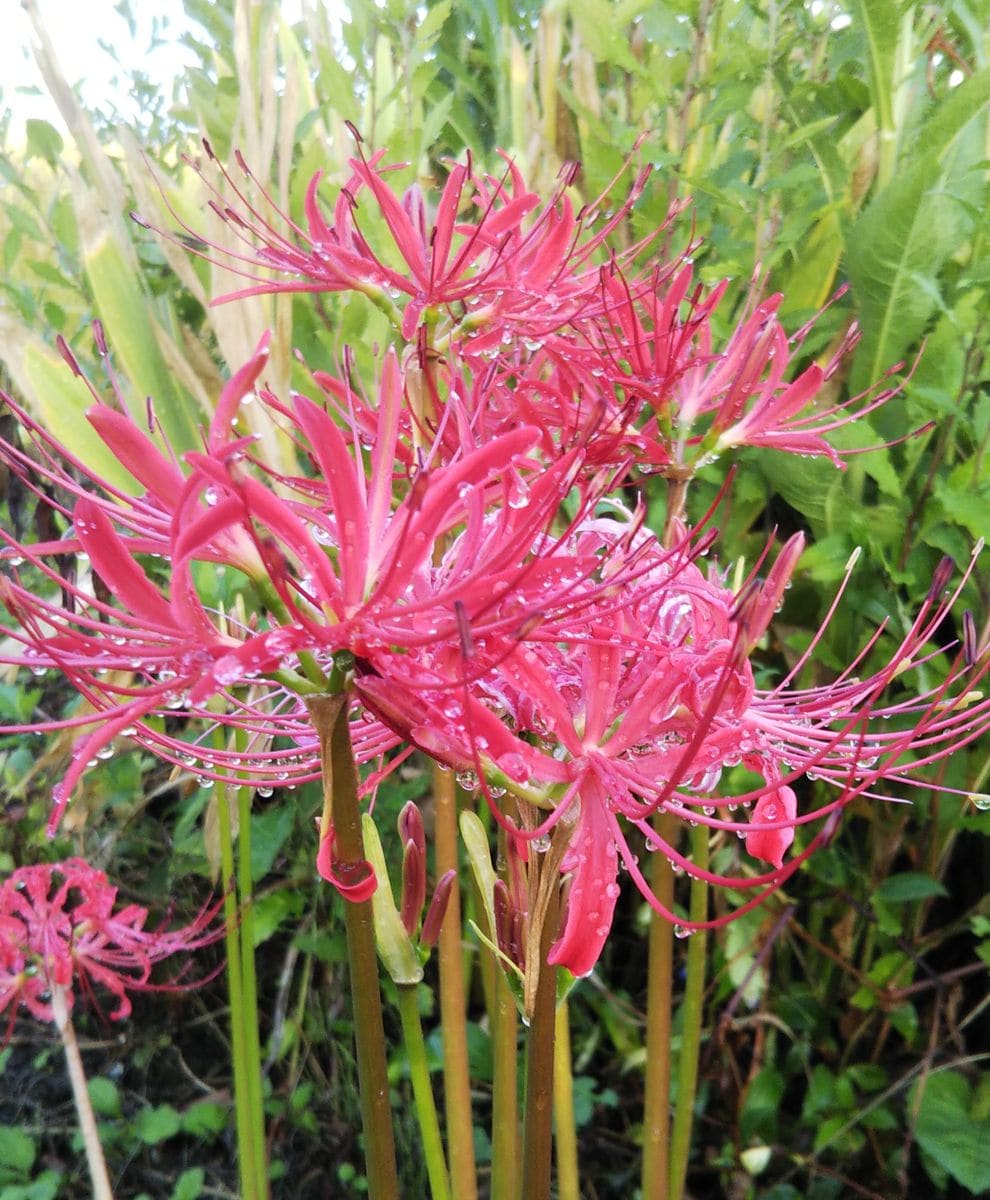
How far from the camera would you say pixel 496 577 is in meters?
0.33

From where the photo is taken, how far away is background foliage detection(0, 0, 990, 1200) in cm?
84

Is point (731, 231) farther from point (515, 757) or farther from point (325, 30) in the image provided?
point (515, 757)

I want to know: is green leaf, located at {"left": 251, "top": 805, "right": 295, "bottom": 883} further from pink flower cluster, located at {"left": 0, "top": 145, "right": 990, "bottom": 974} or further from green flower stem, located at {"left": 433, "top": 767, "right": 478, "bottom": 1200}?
pink flower cluster, located at {"left": 0, "top": 145, "right": 990, "bottom": 974}

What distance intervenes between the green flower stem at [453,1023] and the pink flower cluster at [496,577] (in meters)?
Answer: 0.12

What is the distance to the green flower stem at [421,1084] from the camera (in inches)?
18.1

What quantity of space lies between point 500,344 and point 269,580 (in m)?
0.31

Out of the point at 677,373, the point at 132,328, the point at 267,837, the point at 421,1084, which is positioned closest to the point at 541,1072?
the point at 421,1084

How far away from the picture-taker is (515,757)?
39cm

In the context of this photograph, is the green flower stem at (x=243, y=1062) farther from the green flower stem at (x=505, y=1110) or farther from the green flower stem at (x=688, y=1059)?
the green flower stem at (x=688, y=1059)

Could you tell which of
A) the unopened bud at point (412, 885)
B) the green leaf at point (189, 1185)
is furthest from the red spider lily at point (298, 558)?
the green leaf at point (189, 1185)

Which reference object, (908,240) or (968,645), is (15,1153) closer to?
(968,645)

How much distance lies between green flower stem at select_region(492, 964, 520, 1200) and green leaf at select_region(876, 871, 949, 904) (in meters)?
0.51

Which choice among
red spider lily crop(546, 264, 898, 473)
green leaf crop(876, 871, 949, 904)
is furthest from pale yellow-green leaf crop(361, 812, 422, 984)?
green leaf crop(876, 871, 949, 904)

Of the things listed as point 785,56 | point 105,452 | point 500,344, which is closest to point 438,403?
point 500,344
